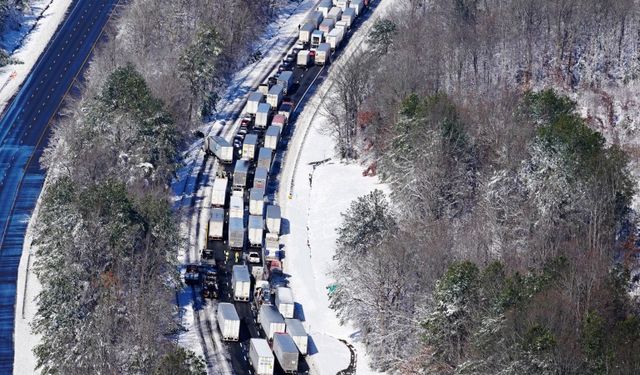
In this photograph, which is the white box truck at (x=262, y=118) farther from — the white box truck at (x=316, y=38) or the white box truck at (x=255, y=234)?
the white box truck at (x=255, y=234)

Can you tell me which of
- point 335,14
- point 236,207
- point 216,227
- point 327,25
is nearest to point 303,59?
point 327,25

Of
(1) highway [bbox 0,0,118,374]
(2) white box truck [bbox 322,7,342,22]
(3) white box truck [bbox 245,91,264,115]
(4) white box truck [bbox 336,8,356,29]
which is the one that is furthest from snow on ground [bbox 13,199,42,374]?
(2) white box truck [bbox 322,7,342,22]

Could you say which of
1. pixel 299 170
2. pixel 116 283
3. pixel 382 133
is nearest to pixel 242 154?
pixel 299 170

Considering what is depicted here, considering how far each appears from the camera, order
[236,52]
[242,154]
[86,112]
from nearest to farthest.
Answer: [86,112] → [242,154] → [236,52]

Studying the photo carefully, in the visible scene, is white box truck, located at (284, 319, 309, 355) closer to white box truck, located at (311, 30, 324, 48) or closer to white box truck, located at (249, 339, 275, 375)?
white box truck, located at (249, 339, 275, 375)

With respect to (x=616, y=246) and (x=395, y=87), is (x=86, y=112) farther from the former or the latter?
(x=616, y=246)
